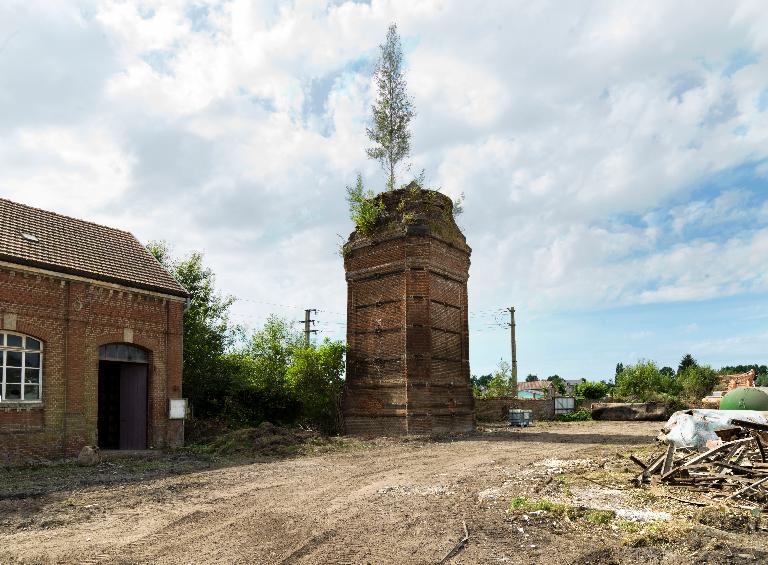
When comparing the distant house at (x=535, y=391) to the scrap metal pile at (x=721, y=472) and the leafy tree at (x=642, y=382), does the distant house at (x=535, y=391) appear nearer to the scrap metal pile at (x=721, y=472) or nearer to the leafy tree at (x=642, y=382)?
the leafy tree at (x=642, y=382)

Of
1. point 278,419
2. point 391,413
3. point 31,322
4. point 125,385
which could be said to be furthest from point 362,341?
point 31,322

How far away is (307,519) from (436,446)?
36.3 ft

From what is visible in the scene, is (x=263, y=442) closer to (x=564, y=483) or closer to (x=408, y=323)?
(x=408, y=323)

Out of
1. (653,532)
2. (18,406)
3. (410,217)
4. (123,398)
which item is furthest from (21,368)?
(653,532)

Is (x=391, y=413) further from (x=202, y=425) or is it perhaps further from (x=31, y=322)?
(x=31, y=322)

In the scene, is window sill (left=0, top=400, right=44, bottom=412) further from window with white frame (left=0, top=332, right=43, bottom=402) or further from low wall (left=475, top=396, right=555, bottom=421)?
low wall (left=475, top=396, right=555, bottom=421)

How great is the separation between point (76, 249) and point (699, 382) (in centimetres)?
4178

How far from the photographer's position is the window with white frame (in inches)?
627

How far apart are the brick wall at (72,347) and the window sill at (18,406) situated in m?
0.02

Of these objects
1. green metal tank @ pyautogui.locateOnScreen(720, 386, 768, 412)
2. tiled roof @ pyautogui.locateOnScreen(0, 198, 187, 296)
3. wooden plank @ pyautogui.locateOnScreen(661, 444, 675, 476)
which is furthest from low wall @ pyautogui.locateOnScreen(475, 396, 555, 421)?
wooden plank @ pyautogui.locateOnScreen(661, 444, 675, 476)

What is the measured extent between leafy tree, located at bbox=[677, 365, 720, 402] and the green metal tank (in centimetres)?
2317

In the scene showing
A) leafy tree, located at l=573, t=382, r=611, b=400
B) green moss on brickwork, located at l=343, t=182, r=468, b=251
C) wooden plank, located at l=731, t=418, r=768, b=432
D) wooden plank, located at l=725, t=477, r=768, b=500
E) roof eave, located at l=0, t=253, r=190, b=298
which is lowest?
leafy tree, located at l=573, t=382, r=611, b=400

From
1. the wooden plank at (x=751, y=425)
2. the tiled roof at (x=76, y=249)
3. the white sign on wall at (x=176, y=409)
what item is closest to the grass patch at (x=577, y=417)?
the white sign on wall at (x=176, y=409)

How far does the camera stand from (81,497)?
10.7 metres
